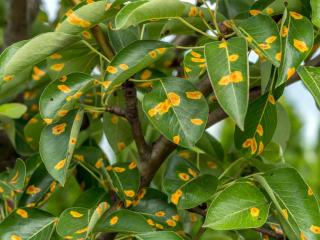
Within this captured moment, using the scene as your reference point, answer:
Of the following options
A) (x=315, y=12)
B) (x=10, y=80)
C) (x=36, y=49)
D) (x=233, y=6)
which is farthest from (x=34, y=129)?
(x=315, y=12)

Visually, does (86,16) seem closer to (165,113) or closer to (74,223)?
(165,113)

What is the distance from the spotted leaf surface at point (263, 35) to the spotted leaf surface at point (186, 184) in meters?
0.21

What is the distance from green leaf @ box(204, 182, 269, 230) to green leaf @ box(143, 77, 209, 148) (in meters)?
Answer: 0.08

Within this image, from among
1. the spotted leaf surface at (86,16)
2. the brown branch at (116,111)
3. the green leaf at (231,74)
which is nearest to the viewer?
the green leaf at (231,74)

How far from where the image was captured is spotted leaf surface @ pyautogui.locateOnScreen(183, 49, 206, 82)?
0.83m

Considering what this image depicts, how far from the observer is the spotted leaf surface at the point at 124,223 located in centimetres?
87

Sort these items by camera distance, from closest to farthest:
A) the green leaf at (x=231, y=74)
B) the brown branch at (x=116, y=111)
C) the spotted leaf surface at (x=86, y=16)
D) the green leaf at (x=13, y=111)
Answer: the green leaf at (x=231, y=74)
the spotted leaf surface at (x=86, y=16)
the brown branch at (x=116, y=111)
the green leaf at (x=13, y=111)

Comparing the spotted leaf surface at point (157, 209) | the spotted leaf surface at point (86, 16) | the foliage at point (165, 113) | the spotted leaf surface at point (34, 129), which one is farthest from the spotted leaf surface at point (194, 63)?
the spotted leaf surface at point (34, 129)

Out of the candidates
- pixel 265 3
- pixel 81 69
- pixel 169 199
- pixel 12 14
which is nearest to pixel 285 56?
pixel 265 3

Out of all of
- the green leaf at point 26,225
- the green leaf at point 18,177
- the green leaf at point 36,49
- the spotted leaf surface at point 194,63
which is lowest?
the green leaf at point 26,225

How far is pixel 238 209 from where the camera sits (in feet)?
2.71

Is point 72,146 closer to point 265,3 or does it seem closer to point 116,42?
point 116,42

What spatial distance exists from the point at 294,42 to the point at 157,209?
0.31 metres

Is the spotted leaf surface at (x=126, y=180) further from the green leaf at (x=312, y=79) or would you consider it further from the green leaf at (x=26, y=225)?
the green leaf at (x=312, y=79)
